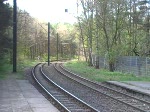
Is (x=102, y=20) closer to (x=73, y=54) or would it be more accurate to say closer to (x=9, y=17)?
(x=9, y=17)

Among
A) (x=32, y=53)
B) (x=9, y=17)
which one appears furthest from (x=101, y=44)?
(x=32, y=53)

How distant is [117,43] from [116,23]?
287 cm

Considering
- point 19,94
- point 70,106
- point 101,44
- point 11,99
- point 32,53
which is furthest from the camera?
point 32,53

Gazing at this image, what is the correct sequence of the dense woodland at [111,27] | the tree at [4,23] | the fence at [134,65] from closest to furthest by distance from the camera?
the tree at [4,23] → the fence at [134,65] → the dense woodland at [111,27]

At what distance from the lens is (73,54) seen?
113688 mm

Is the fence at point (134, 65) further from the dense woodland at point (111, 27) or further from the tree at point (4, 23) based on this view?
the tree at point (4, 23)

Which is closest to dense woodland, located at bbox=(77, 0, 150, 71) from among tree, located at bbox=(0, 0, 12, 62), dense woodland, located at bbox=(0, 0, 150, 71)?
dense woodland, located at bbox=(0, 0, 150, 71)

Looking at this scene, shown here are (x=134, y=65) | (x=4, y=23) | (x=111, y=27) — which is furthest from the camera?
(x=111, y=27)

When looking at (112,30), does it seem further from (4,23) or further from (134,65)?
(4,23)

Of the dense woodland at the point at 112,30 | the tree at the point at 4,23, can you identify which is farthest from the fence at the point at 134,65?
the tree at the point at 4,23

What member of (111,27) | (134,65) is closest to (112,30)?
(111,27)

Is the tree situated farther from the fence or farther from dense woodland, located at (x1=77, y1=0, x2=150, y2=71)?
dense woodland, located at (x1=77, y1=0, x2=150, y2=71)

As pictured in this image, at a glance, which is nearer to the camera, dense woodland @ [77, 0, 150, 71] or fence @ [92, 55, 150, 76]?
fence @ [92, 55, 150, 76]

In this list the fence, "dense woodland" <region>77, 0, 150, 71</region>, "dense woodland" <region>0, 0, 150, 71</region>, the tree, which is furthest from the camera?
"dense woodland" <region>77, 0, 150, 71</region>
